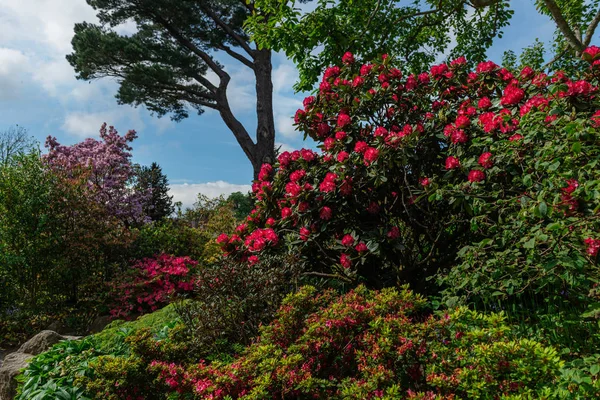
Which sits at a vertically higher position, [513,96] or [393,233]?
[513,96]

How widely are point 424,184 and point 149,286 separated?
546 cm

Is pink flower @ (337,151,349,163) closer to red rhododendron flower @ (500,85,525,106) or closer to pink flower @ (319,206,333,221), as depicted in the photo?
pink flower @ (319,206,333,221)

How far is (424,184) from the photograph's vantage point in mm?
3740

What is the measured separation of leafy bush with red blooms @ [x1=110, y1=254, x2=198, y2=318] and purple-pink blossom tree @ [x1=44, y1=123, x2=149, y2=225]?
439cm

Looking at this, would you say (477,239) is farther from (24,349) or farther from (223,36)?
(223,36)

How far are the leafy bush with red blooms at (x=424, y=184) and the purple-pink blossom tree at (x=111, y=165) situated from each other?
8.16m

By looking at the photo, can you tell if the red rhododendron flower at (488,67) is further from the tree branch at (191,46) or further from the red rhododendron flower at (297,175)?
the tree branch at (191,46)

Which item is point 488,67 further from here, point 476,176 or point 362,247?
point 362,247

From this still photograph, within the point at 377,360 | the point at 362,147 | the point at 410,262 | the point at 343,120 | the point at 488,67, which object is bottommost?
the point at 377,360

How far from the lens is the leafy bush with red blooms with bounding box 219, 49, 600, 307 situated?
10.5 ft

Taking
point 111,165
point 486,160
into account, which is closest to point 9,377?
point 486,160

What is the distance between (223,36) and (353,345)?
13757 millimetres

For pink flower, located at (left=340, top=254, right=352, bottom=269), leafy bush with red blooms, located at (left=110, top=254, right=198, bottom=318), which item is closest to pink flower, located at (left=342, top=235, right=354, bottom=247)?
pink flower, located at (left=340, top=254, right=352, bottom=269)

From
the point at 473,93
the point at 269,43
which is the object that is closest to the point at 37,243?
the point at 269,43
